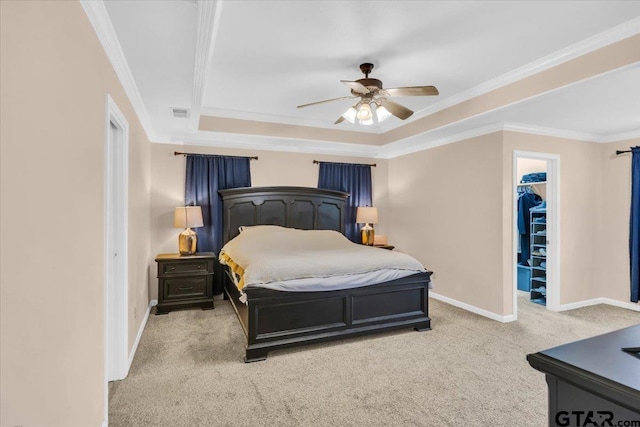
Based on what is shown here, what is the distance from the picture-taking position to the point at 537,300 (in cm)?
489

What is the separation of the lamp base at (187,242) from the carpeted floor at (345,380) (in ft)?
3.20

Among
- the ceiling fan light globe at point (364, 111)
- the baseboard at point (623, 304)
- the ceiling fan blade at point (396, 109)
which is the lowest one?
the baseboard at point (623, 304)

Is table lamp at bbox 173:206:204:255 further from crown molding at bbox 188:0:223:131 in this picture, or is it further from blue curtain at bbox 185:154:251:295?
crown molding at bbox 188:0:223:131

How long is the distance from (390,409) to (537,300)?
12.6 feet

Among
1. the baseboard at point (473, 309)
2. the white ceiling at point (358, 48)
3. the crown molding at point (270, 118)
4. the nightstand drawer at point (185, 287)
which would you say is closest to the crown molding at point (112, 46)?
the white ceiling at point (358, 48)

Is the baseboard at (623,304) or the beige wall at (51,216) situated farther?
the baseboard at (623,304)

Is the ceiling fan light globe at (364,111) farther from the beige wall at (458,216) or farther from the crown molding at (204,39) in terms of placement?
the beige wall at (458,216)

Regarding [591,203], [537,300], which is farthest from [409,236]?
[591,203]

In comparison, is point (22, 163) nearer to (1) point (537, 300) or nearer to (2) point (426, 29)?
(2) point (426, 29)

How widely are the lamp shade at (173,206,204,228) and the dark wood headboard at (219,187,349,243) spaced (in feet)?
1.61

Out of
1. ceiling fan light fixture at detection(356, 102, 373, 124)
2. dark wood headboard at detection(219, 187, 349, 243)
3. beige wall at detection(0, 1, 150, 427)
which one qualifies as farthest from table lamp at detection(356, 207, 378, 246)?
beige wall at detection(0, 1, 150, 427)

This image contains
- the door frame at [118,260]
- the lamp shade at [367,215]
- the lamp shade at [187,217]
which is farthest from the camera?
the lamp shade at [367,215]

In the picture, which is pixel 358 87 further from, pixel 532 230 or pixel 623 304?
pixel 623 304

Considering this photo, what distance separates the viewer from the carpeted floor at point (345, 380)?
2.13 metres
